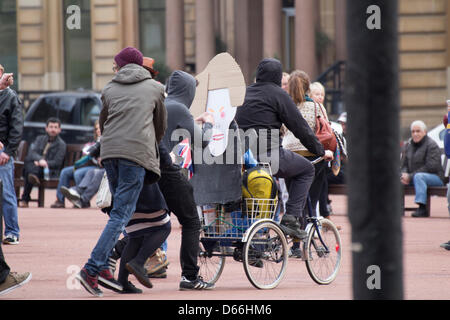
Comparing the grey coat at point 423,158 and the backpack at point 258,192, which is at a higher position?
the backpack at point 258,192

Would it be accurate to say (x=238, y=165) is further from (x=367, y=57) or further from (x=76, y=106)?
(x=76, y=106)

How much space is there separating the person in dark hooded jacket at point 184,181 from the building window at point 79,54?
82.7 ft

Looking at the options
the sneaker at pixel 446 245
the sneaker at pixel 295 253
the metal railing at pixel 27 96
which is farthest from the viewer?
the metal railing at pixel 27 96

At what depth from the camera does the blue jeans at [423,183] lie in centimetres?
1612

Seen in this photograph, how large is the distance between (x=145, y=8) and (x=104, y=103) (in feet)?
89.9

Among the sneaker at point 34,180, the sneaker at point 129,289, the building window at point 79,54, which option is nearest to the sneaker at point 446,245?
the sneaker at point 129,289

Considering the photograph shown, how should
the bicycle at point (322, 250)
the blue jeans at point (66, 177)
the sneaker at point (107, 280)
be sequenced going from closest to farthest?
the sneaker at point (107, 280)
the bicycle at point (322, 250)
the blue jeans at point (66, 177)

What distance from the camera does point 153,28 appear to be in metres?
34.7

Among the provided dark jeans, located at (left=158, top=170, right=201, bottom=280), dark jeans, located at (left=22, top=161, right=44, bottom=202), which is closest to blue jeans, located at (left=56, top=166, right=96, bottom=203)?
dark jeans, located at (left=22, top=161, right=44, bottom=202)

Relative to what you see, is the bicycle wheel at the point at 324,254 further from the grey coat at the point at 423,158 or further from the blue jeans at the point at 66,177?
the blue jeans at the point at 66,177

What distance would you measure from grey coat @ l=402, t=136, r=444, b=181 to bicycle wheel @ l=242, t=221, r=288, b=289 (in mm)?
8608

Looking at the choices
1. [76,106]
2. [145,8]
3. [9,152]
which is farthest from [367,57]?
[145,8]

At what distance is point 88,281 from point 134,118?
1.20 m
